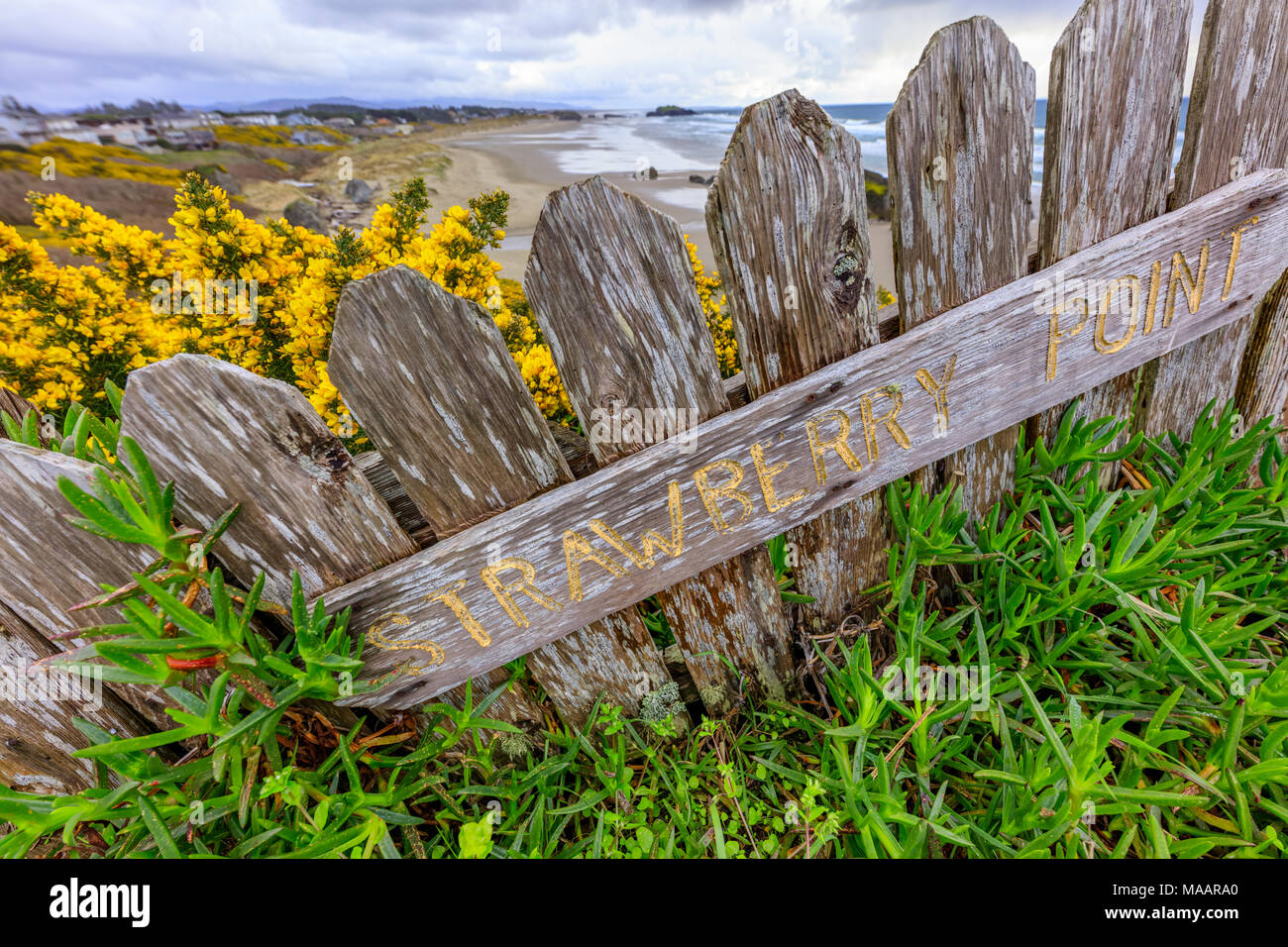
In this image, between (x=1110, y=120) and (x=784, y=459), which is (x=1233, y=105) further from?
(x=784, y=459)

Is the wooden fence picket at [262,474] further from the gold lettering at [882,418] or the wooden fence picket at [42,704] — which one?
the gold lettering at [882,418]

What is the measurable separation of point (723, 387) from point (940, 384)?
0.55 m

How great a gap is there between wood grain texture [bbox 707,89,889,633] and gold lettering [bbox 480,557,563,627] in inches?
27.0

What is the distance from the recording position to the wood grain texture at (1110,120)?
1.22 m

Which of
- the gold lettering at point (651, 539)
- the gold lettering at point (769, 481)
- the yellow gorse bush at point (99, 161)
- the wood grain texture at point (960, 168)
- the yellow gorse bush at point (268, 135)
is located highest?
the yellow gorse bush at point (268, 135)

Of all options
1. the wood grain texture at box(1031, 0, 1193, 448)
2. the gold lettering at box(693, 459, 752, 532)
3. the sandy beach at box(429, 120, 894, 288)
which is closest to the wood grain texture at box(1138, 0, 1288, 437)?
the wood grain texture at box(1031, 0, 1193, 448)

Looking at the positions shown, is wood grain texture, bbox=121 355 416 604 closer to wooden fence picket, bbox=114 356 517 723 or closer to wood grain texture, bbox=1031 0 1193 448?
wooden fence picket, bbox=114 356 517 723

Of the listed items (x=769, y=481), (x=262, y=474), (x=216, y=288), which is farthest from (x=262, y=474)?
(x=216, y=288)

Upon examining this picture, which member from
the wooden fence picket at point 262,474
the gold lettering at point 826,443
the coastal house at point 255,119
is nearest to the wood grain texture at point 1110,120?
A: the gold lettering at point 826,443

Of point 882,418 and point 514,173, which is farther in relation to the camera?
point 514,173

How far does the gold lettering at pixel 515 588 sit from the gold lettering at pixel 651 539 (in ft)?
0.60

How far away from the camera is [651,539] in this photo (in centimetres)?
127

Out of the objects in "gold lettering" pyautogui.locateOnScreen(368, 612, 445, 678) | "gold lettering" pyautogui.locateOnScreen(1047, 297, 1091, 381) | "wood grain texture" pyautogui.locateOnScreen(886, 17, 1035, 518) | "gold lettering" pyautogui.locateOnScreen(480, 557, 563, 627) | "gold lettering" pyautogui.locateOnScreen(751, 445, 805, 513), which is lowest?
"gold lettering" pyautogui.locateOnScreen(368, 612, 445, 678)

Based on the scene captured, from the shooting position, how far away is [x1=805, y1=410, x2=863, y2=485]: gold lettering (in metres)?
1.27
